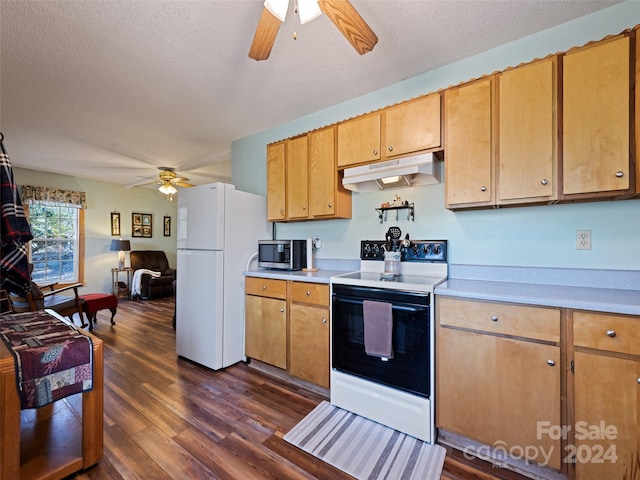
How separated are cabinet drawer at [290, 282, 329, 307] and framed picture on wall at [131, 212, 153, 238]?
5.82 meters

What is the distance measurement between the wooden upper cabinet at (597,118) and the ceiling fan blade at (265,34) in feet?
5.16

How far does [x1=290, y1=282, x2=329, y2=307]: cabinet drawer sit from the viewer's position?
2102mm

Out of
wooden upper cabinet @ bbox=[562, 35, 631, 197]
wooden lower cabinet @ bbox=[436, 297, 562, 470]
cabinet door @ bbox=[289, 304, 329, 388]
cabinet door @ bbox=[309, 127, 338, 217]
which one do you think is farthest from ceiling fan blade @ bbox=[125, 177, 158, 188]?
wooden upper cabinet @ bbox=[562, 35, 631, 197]

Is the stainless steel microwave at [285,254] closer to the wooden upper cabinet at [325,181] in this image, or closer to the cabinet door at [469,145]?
the wooden upper cabinet at [325,181]

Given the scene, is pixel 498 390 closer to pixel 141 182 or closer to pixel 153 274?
pixel 153 274

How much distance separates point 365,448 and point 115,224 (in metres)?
6.68

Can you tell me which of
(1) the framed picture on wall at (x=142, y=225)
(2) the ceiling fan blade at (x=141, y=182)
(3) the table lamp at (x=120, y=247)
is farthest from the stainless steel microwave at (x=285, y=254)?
(1) the framed picture on wall at (x=142, y=225)

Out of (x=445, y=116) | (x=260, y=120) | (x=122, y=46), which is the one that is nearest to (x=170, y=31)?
(x=122, y=46)

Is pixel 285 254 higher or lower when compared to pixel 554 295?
higher

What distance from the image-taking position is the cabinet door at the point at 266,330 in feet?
7.77

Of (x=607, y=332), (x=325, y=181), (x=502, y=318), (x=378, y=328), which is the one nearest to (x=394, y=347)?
(x=378, y=328)

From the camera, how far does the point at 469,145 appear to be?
5.84ft

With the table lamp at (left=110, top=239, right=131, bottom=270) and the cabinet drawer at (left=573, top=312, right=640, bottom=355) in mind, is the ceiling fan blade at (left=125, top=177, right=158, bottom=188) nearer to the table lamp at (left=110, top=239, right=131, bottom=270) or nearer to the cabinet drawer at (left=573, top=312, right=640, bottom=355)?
the table lamp at (left=110, top=239, right=131, bottom=270)

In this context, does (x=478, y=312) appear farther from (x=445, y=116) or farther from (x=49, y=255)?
(x=49, y=255)
